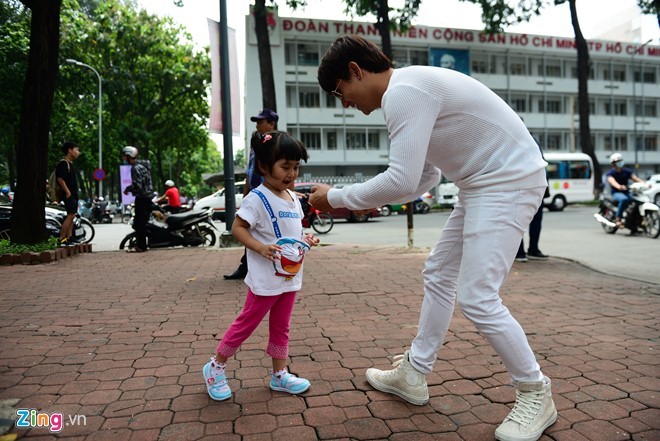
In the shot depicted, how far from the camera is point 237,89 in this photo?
9.86 metres

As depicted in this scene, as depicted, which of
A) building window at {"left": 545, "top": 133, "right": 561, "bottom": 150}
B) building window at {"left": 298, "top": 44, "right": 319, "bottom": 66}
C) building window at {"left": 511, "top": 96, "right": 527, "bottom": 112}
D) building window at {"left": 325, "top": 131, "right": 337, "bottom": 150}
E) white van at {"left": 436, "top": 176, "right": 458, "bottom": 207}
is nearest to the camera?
white van at {"left": 436, "top": 176, "right": 458, "bottom": 207}

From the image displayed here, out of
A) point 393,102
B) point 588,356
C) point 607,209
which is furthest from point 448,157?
point 607,209

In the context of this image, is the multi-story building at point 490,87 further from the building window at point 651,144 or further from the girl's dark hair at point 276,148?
the girl's dark hair at point 276,148

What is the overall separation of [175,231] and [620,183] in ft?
31.7

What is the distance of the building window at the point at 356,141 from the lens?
127ft

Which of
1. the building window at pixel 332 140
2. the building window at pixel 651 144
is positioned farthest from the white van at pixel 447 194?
the building window at pixel 651 144

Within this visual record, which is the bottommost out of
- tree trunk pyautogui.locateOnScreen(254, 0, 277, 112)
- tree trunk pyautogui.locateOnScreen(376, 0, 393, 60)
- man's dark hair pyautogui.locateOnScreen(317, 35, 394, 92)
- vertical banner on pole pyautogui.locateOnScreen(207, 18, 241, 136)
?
man's dark hair pyautogui.locateOnScreen(317, 35, 394, 92)

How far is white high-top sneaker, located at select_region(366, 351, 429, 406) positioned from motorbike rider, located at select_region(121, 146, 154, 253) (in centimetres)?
719

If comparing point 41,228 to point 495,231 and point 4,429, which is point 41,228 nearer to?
point 4,429

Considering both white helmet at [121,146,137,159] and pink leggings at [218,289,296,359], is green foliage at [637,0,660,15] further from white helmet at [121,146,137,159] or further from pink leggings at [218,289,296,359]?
pink leggings at [218,289,296,359]

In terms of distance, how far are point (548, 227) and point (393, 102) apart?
13.7 meters

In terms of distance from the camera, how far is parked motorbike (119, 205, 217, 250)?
9.70m

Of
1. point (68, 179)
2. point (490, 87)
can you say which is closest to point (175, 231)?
point (68, 179)

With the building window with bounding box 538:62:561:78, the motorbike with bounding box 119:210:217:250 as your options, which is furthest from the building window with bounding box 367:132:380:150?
the motorbike with bounding box 119:210:217:250
